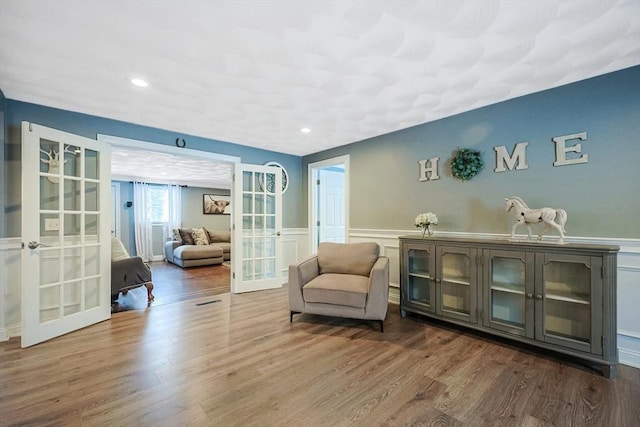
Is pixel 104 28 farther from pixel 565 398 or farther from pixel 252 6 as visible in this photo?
pixel 565 398

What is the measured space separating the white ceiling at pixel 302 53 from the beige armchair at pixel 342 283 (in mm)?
1622

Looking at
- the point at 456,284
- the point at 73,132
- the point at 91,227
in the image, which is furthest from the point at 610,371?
the point at 73,132

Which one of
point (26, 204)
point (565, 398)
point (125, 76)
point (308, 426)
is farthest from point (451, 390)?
point (26, 204)

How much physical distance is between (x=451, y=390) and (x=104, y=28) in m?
3.14

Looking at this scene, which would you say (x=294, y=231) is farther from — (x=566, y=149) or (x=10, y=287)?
(x=566, y=149)

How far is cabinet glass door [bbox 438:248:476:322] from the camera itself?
2574mm

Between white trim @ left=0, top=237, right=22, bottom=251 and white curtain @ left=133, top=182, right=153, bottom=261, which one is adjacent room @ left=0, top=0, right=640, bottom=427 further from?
white curtain @ left=133, top=182, right=153, bottom=261

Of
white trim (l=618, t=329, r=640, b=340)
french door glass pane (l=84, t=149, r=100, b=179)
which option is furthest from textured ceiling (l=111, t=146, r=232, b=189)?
white trim (l=618, t=329, r=640, b=340)

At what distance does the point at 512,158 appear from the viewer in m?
2.66

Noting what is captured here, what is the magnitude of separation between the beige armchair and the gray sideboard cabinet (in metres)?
0.57

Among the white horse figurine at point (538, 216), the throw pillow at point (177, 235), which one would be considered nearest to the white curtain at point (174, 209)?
the throw pillow at point (177, 235)

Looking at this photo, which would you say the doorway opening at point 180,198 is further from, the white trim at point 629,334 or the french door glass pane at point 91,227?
the white trim at point 629,334

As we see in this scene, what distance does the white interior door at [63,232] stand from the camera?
7.81 feet

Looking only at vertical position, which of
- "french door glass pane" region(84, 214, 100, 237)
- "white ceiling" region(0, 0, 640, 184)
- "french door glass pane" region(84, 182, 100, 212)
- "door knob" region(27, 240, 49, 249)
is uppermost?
"white ceiling" region(0, 0, 640, 184)
